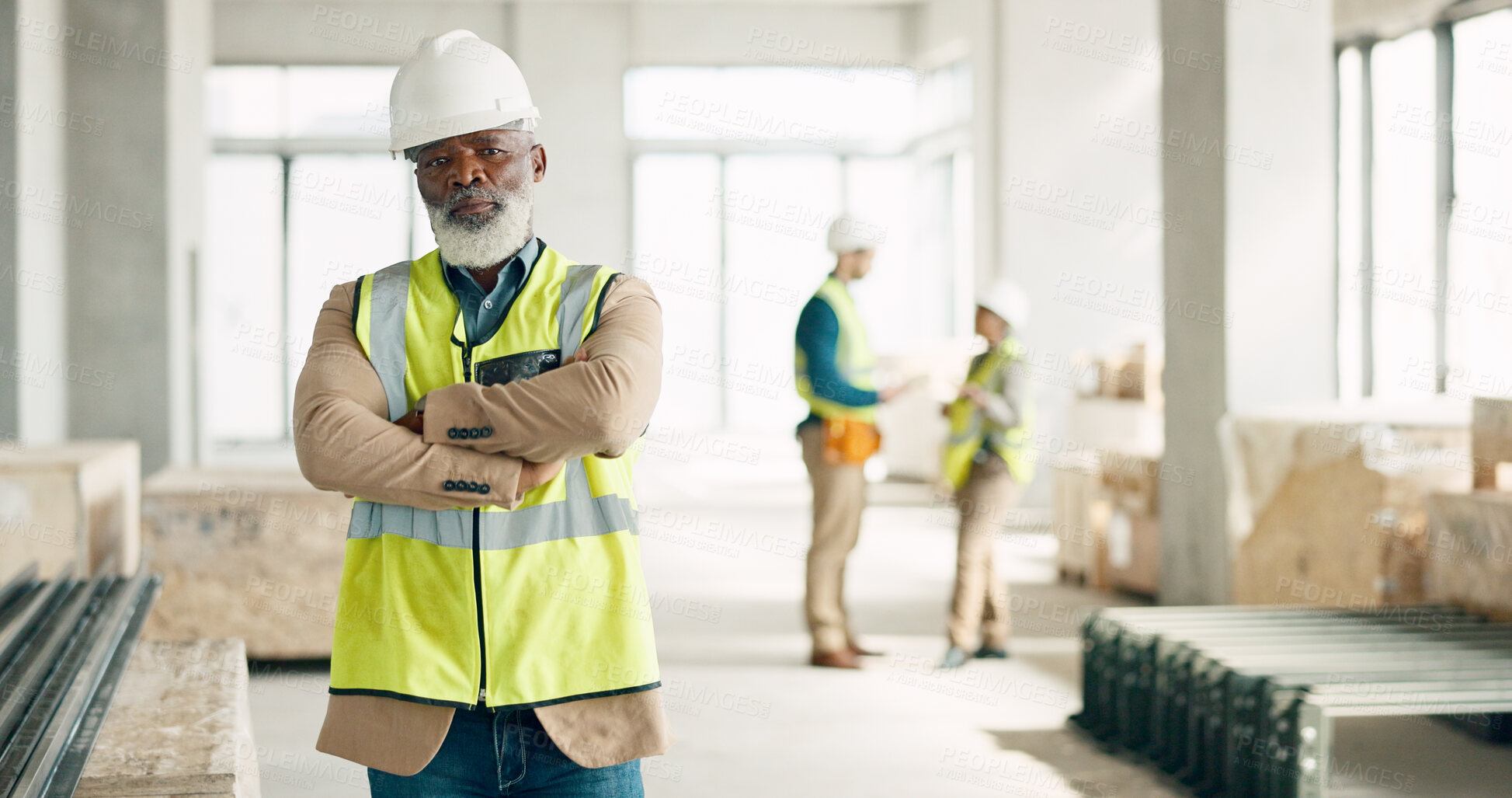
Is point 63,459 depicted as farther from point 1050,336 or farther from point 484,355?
point 1050,336

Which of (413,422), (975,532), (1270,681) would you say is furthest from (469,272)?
(975,532)

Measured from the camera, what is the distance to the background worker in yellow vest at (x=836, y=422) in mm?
6430

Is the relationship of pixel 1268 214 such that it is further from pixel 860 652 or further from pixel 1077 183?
pixel 1077 183

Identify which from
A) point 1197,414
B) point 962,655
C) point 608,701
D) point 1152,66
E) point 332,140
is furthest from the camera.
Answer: point 332,140

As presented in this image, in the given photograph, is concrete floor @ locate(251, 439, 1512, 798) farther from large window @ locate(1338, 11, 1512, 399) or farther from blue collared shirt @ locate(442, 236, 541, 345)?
large window @ locate(1338, 11, 1512, 399)

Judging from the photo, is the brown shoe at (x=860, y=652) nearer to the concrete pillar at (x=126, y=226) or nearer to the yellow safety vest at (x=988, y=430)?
the yellow safety vest at (x=988, y=430)

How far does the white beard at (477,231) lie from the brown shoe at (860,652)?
16.5 feet

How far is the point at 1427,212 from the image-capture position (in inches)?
398

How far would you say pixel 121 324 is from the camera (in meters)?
9.01

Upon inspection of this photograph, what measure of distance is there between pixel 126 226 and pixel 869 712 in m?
6.20

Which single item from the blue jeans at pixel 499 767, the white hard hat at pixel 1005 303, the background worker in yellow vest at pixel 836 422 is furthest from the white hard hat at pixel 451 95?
the white hard hat at pixel 1005 303

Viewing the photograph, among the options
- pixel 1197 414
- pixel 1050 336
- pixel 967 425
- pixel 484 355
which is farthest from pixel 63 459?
pixel 1050 336

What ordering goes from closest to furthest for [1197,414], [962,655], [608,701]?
[608,701] → [962,655] → [1197,414]

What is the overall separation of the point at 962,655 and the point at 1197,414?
213 cm
